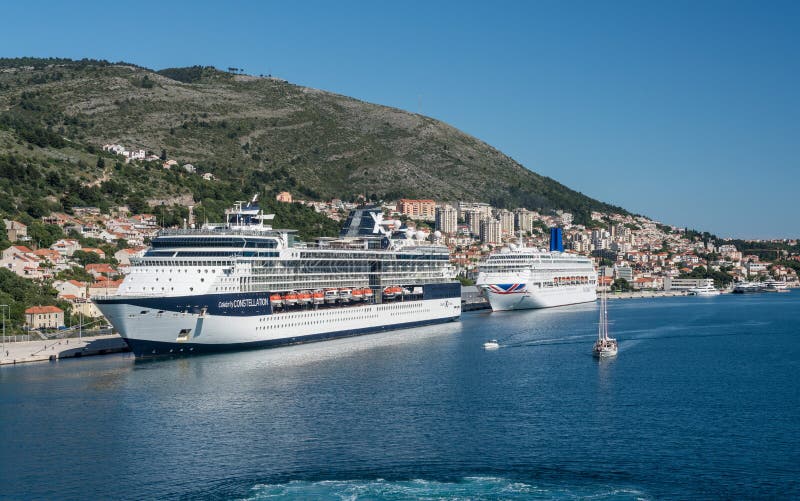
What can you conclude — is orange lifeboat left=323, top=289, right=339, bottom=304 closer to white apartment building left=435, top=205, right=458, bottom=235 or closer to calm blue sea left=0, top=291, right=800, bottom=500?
calm blue sea left=0, top=291, right=800, bottom=500

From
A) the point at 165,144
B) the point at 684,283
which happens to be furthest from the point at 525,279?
the point at 684,283

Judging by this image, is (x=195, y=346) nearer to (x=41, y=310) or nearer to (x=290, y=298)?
(x=290, y=298)

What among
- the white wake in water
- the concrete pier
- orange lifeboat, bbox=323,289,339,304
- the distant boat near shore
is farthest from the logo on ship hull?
the distant boat near shore

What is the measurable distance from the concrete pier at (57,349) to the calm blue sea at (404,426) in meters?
2.23

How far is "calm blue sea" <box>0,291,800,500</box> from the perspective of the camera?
26.3 metres

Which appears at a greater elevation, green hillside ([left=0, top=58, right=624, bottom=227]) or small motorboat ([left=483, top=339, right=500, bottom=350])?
green hillside ([left=0, top=58, right=624, bottom=227])

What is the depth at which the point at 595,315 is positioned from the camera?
89.6 meters

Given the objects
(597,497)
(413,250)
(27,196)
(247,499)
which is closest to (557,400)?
(597,497)

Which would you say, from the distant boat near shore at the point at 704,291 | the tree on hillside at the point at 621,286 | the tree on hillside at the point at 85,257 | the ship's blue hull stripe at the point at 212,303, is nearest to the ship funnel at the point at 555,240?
the tree on hillside at the point at 621,286

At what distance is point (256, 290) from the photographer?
54531 millimetres

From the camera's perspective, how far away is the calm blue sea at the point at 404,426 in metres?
26.3

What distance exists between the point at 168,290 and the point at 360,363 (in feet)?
37.5

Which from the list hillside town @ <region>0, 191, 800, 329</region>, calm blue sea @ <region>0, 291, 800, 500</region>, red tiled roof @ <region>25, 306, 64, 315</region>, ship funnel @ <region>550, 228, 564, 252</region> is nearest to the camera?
calm blue sea @ <region>0, 291, 800, 500</region>

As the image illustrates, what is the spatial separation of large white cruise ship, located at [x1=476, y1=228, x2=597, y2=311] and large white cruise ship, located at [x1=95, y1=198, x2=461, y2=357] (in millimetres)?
22673
